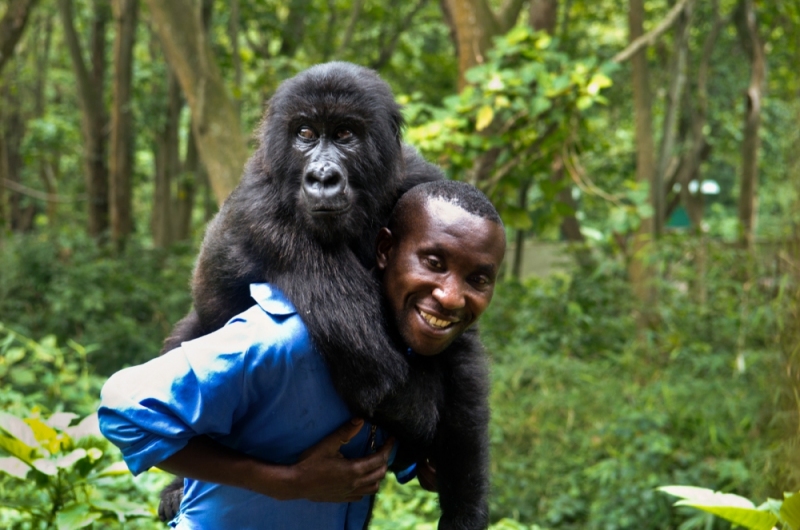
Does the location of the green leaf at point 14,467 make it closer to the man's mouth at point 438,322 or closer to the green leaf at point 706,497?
the man's mouth at point 438,322

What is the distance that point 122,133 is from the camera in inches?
455

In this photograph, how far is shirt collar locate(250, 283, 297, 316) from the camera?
204 centimetres

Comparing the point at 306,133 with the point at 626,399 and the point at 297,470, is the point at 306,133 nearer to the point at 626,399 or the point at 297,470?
the point at 297,470

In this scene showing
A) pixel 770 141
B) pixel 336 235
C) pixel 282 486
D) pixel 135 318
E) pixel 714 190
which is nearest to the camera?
pixel 282 486

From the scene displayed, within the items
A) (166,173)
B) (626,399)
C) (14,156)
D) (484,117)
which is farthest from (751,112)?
(14,156)

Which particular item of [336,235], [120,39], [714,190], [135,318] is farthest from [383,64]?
[714,190]

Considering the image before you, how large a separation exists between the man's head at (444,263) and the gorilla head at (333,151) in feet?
1.26

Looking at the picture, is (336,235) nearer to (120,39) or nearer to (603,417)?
(603,417)

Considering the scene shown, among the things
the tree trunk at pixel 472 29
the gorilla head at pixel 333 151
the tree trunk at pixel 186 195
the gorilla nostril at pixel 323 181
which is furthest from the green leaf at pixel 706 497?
the tree trunk at pixel 186 195

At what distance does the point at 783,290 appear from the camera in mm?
5086

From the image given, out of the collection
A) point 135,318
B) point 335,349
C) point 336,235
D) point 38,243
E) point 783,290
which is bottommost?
point 135,318

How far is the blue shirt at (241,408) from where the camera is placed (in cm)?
180

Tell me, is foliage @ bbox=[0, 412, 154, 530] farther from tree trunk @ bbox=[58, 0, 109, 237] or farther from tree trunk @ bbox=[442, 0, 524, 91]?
tree trunk @ bbox=[58, 0, 109, 237]

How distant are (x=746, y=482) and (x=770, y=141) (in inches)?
380
